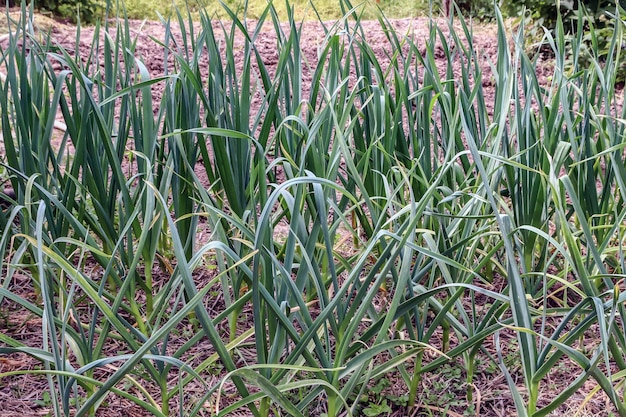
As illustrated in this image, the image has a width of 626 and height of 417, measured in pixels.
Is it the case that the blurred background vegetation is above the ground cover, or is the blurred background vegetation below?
above

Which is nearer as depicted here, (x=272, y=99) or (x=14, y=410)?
(x=14, y=410)

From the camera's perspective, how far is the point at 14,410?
4.20 ft

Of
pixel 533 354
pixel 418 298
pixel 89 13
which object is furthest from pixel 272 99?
pixel 89 13

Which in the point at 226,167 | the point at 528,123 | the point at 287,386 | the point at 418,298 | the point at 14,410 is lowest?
the point at 14,410

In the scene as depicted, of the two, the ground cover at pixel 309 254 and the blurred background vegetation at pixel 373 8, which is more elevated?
the blurred background vegetation at pixel 373 8

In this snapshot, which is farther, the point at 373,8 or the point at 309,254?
the point at 373,8

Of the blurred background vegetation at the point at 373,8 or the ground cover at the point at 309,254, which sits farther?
the blurred background vegetation at the point at 373,8

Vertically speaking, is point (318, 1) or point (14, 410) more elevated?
point (318, 1)

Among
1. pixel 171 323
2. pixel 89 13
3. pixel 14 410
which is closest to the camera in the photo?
pixel 171 323

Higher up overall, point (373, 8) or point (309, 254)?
point (373, 8)

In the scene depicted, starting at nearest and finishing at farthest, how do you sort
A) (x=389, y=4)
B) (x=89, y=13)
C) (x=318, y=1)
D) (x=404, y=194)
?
(x=404, y=194), (x=89, y=13), (x=389, y=4), (x=318, y=1)

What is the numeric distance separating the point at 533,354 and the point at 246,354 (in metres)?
0.67

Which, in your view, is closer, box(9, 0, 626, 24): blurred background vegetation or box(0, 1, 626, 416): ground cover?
box(0, 1, 626, 416): ground cover

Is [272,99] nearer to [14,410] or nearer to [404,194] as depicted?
[404,194]
